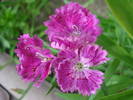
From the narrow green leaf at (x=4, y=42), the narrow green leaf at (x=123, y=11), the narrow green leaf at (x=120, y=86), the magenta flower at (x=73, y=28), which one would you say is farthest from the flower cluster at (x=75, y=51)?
the narrow green leaf at (x=4, y=42)

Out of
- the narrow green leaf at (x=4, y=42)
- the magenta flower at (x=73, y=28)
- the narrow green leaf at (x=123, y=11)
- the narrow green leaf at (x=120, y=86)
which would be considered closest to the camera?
the magenta flower at (x=73, y=28)

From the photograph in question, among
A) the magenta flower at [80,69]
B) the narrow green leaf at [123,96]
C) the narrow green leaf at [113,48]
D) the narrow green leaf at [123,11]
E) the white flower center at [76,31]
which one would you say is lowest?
the narrow green leaf at [123,96]

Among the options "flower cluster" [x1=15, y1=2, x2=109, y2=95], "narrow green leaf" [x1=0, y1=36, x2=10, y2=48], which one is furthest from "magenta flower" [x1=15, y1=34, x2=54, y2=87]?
"narrow green leaf" [x1=0, y1=36, x2=10, y2=48]

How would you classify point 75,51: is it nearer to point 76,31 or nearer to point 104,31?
point 76,31

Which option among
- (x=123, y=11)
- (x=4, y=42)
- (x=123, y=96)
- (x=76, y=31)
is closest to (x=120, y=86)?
(x=123, y=96)

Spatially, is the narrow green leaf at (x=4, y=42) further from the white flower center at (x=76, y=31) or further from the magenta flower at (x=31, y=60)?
the white flower center at (x=76, y=31)

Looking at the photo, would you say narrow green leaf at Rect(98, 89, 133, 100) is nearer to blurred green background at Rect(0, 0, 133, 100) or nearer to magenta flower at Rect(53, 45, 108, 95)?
blurred green background at Rect(0, 0, 133, 100)
